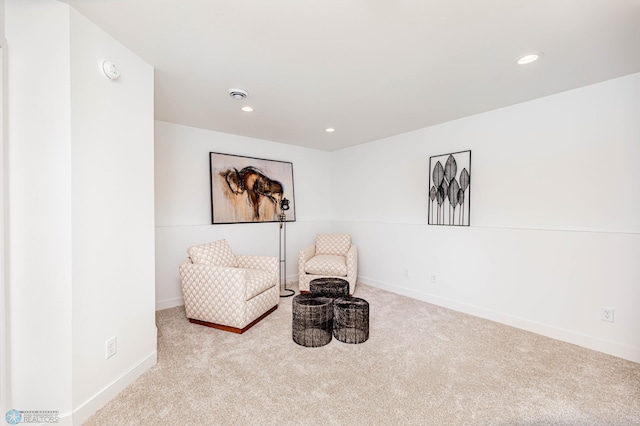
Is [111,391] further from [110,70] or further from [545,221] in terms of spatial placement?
[545,221]

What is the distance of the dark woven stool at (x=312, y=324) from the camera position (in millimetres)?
2510

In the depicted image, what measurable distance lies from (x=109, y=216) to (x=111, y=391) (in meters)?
1.17

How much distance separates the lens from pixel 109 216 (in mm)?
1792

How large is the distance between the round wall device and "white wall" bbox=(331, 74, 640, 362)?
348 cm

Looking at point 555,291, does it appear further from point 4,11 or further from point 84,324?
point 4,11

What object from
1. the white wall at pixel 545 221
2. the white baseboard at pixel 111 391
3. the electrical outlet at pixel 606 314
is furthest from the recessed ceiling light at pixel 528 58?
the white baseboard at pixel 111 391

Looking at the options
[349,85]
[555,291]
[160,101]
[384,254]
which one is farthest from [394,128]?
[160,101]

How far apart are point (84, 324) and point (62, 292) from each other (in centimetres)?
25

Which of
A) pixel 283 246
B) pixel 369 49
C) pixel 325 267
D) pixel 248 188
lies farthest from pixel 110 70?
pixel 283 246

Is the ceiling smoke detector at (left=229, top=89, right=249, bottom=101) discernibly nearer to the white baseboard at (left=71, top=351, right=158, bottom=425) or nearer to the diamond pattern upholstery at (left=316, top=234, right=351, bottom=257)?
the white baseboard at (left=71, top=351, right=158, bottom=425)

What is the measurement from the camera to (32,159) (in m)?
1.45

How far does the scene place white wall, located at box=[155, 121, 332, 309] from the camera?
3.50m

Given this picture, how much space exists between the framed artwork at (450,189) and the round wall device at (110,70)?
11.4 feet

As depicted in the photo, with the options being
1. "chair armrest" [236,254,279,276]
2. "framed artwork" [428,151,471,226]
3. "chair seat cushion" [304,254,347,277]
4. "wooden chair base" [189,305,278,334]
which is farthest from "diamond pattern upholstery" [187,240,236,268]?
"framed artwork" [428,151,471,226]
